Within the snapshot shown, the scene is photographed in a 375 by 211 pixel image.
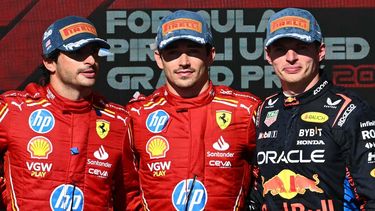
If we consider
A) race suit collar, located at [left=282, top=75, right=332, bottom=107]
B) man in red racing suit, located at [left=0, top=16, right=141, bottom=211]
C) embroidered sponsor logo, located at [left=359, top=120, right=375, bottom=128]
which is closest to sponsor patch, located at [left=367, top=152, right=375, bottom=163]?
embroidered sponsor logo, located at [left=359, top=120, right=375, bottom=128]

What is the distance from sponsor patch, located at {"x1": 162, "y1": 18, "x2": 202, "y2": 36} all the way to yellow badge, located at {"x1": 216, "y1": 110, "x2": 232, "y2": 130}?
0.37 metres

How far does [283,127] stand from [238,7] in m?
1.34

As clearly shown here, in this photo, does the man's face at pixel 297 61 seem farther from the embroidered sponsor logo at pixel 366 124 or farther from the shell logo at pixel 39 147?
the shell logo at pixel 39 147

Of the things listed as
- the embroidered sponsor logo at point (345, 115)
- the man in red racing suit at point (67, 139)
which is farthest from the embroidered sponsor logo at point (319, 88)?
the man in red racing suit at point (67, 139)

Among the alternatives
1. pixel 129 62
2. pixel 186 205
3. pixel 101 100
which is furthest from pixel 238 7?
pixel 186 205

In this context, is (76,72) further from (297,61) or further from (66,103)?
(297,61)

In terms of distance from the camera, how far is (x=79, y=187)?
4000 mm

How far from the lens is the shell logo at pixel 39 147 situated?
398cm

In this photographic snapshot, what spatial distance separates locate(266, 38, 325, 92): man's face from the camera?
3492 millimetres

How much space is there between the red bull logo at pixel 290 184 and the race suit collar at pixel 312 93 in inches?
10.8

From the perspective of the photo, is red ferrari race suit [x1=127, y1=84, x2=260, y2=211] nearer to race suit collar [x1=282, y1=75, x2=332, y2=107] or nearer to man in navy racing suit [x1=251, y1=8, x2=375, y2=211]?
man in navy racing suit [x1=251, y1=8, x2=375, y2=211]

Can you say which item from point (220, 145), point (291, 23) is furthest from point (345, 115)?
point (220, 145)

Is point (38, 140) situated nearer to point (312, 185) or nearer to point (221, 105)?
point (221, 105)

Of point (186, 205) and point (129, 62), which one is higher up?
point (129, 62)
